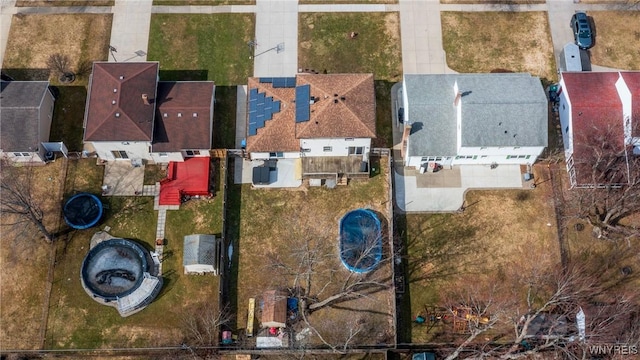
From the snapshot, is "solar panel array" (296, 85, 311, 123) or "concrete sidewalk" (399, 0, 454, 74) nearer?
"solar panel array" (296, 85, 311, 123)

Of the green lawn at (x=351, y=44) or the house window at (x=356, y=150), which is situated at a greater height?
the green lawn at (x=351, y=44)

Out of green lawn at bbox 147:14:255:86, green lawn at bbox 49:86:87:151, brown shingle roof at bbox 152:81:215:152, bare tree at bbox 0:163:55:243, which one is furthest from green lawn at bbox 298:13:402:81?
bare tree at bbox 0:163:55:243

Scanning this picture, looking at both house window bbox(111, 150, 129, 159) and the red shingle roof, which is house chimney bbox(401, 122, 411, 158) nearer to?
the red shingle roof

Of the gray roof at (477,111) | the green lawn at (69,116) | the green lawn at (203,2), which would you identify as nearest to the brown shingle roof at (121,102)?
the green lawn at (69,116)

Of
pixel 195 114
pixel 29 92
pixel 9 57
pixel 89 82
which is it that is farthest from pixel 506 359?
pixel 9 57

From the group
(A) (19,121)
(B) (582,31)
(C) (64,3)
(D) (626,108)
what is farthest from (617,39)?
(A) (19,121)

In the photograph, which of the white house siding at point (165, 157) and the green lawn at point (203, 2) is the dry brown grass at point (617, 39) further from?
the white house siding at point (165, 157)
